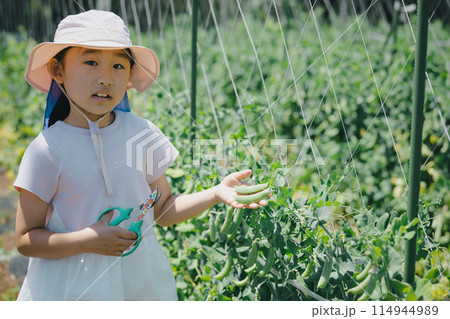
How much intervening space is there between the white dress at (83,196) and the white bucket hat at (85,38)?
0.14m

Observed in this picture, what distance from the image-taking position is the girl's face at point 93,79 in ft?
3.22

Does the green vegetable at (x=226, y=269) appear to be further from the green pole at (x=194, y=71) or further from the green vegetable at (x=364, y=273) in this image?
the green pole at (x=194, y=71)

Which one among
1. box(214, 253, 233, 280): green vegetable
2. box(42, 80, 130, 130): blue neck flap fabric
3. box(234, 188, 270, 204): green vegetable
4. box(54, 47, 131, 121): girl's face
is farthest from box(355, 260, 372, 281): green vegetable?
box(42, 80, 130, 130): blue neck flap fabric

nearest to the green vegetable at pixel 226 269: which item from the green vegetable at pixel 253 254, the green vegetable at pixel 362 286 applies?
the green vegetable at pixel 253 254

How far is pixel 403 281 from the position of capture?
960mm

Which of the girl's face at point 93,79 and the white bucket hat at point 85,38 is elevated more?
the white bucket hat at point 85,38

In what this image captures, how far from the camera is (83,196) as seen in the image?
39.8 inches

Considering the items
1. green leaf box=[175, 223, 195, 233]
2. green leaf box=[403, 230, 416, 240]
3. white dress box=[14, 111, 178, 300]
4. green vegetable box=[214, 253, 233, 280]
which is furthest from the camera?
green leaf box=[175, 223, 195, 233]

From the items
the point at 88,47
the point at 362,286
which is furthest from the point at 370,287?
the point at 88,47

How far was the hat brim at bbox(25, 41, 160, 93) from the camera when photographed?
3.26ft

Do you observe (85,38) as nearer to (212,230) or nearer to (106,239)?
(106,239)

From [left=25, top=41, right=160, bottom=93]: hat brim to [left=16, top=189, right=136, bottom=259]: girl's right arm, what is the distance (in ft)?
0.88

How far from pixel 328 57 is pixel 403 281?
283 cm

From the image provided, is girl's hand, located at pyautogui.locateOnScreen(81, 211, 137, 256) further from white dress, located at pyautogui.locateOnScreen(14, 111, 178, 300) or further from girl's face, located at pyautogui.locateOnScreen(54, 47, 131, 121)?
girl's face, located at pyautogui.locateOnScreen(54, 47, 131, 121)
